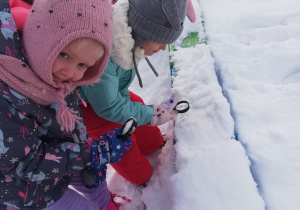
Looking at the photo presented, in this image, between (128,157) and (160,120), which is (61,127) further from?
(160,120)

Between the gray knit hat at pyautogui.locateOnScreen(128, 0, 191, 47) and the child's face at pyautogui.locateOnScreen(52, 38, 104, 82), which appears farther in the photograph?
the gray knit hat at pyautogui.locateOnScreen(128, 0, 191, 47)

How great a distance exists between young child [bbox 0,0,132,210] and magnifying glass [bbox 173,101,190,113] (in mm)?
561

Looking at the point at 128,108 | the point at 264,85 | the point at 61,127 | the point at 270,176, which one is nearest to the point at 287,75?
the point at 264,85

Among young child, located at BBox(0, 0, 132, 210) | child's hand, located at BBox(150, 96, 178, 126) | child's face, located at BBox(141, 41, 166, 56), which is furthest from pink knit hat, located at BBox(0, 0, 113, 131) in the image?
child's hand, located at BBox(150, 96, 178, 126)

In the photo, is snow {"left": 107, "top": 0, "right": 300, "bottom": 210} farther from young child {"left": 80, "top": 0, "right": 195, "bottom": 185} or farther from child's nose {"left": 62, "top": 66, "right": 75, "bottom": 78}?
child's nose {"left": 62, "top": 66, "right": 75, "bottom": 78}

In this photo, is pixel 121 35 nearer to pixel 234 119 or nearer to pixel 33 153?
pixel 33 153

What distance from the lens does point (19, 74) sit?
0.83 meters

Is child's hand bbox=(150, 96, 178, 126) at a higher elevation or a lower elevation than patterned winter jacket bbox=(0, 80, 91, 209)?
lower

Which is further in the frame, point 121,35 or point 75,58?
point 121,35

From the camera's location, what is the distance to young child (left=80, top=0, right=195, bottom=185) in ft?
3.77

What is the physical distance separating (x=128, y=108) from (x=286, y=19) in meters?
1.38

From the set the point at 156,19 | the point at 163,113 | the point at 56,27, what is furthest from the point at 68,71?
the point at 163,113

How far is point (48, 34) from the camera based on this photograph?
81 cm

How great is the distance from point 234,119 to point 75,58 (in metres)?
0.89
